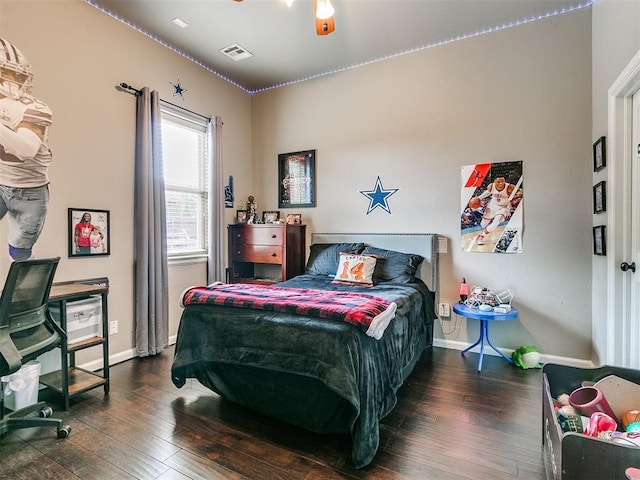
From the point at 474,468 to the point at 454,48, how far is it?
3.53m

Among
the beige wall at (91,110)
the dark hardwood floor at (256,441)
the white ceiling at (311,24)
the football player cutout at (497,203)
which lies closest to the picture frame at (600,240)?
the football player cutout at (497,203)

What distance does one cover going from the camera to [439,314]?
3.45 m

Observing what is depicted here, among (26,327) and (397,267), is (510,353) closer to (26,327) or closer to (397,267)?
(397,267)

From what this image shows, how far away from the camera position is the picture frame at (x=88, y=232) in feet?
8.80

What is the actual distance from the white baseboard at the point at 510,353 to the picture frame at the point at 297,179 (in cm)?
213

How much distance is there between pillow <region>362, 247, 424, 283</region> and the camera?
321cm

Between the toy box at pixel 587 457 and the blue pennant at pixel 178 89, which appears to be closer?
the toy box at pixel 587 457

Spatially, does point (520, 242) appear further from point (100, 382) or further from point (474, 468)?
point (100, 382)

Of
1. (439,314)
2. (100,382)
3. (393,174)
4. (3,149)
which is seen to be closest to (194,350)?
(100,382)

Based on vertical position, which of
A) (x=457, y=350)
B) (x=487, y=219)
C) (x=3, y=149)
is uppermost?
(x=3, y=149)

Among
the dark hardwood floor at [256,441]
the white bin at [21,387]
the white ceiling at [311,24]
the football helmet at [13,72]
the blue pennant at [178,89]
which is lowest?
the dark hardwood floor at [256,441]

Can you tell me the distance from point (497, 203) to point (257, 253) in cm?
262

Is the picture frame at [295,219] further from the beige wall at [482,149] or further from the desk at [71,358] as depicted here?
the desk at [71,358]

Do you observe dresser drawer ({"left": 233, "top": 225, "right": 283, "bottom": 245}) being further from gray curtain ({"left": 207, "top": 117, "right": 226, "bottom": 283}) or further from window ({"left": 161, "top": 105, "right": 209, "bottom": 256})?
window ({"left": 161, "top": 105, "right": 209, "bottom": 256})
